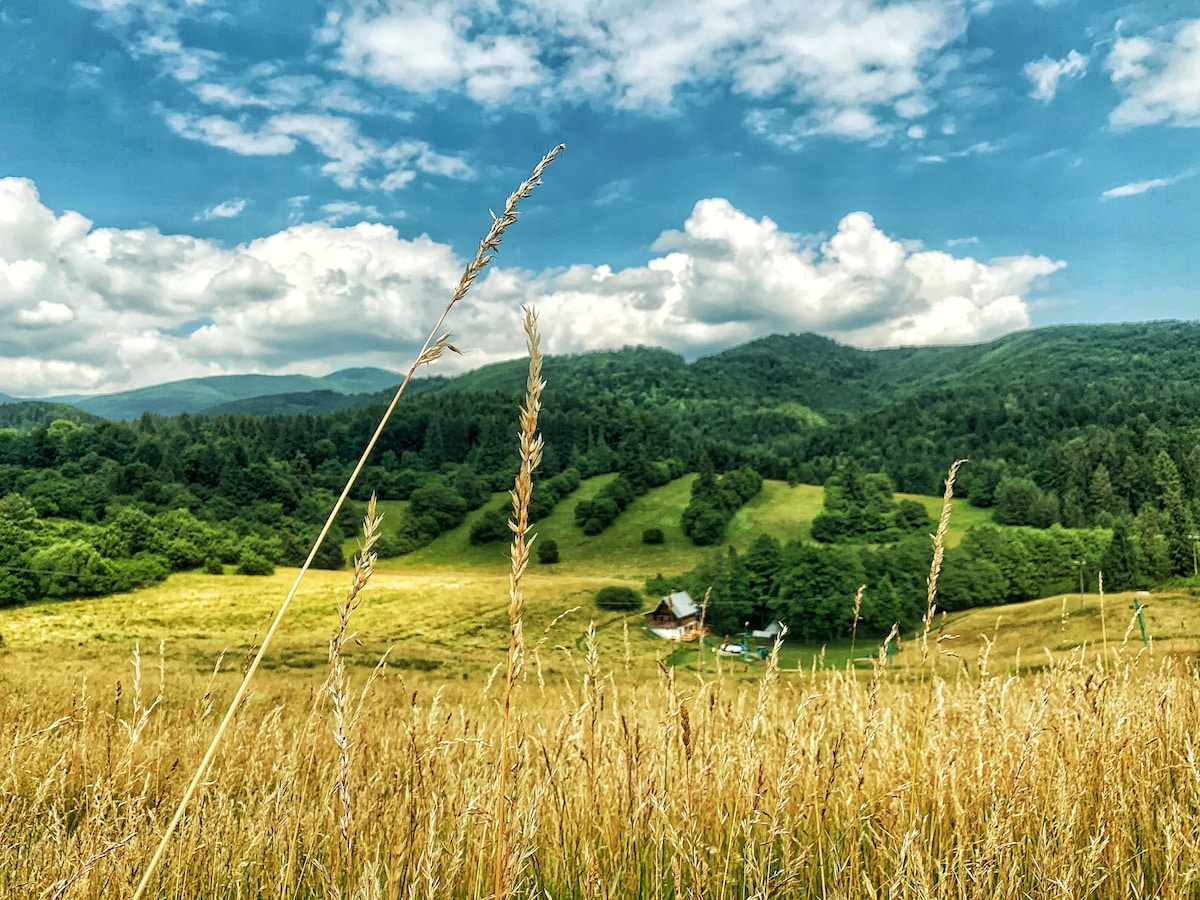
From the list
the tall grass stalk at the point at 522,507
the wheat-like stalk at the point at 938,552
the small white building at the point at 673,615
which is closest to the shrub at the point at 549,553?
the small white building at the point at 673,615

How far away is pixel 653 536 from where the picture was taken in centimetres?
10519

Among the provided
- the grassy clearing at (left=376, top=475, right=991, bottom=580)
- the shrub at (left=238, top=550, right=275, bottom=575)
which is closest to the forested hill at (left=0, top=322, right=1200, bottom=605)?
the shrub at (left=238, top=550, right=275, bottom=575)

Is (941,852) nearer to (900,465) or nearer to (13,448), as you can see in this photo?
(13,448)

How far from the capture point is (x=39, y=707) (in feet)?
20.6

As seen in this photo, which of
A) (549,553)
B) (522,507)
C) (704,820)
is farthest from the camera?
(549,553)

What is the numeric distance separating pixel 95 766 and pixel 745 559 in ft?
259

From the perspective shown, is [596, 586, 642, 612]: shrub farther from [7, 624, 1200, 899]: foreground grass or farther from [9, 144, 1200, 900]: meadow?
[7, 624, 1200, 899]: foreground grass

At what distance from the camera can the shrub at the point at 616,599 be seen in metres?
67.7

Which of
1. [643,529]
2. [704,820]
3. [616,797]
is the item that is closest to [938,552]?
[704,820]

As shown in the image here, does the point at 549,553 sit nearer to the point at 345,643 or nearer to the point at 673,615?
the point at 673,615

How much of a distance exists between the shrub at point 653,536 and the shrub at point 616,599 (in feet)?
100

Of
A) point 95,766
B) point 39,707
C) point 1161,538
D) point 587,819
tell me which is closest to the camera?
point 587,819

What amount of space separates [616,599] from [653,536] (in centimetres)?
3597

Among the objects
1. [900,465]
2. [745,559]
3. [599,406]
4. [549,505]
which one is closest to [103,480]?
[549,505]
